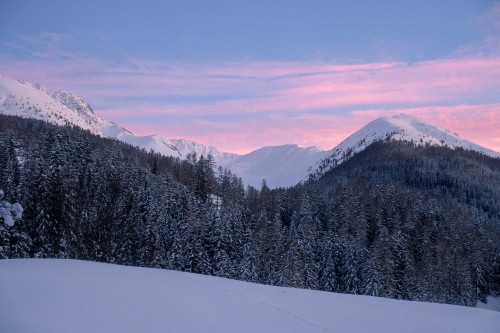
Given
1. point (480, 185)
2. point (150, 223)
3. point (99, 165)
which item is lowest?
point (150, 223)

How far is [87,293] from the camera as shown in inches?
356

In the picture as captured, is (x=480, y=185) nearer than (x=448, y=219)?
No

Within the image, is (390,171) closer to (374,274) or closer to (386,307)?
(374,274)

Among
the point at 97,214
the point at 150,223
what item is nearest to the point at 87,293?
the point at 97,214

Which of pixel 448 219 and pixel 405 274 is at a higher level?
pixel 448 219

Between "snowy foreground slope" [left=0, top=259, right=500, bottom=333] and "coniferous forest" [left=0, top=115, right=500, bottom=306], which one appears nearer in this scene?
"snowy foreground slope" [left=0, top=259, right=500, bottom=333]

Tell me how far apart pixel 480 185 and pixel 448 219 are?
10414 cm

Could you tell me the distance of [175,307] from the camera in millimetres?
9125

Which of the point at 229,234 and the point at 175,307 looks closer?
the point at 175,307

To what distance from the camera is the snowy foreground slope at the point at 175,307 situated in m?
7.54

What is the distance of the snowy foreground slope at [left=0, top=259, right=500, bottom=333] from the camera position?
7.54 meters

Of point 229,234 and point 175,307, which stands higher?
point 175,307

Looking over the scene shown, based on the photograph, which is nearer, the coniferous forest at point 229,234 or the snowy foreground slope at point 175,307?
the snowy foreground slope at point 175,307

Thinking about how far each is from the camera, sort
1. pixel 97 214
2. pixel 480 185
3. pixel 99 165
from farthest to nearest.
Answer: pixel 480 185 < pixel 99 165 < pixel 97 214
